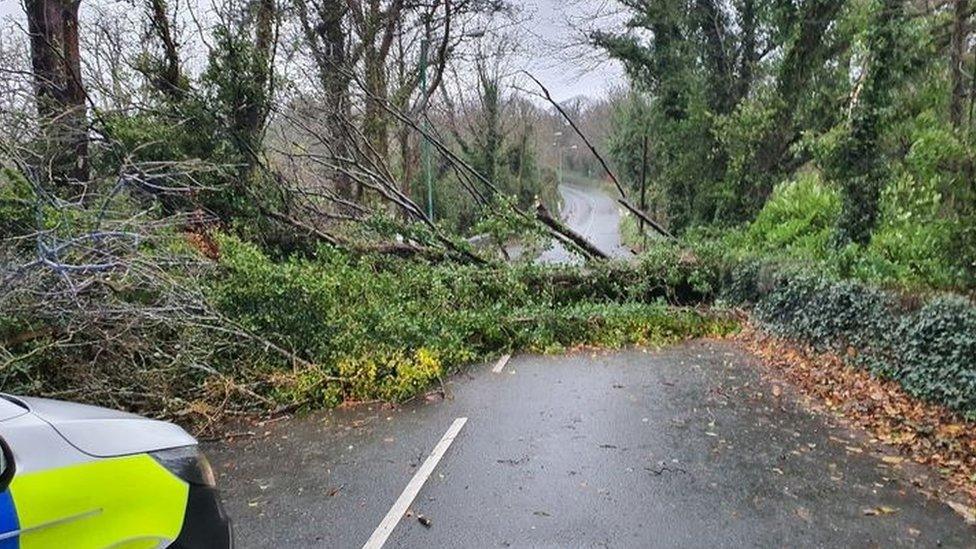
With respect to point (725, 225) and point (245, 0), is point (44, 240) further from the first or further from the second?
point (725, 225)

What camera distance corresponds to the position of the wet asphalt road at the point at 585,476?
413 cm

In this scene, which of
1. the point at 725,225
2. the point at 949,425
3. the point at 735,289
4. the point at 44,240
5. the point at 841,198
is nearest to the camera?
the point at 949,425

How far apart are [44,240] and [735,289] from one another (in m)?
10.6

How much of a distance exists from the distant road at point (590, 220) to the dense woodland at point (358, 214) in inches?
22.1

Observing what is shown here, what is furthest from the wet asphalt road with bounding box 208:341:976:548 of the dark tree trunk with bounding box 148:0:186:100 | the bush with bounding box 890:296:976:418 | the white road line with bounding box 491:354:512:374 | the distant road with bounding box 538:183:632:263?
the dark tree trunk with bounding box 148:0:186:100

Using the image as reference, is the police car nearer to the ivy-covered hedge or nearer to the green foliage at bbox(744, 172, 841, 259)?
the ivy-covered hedge

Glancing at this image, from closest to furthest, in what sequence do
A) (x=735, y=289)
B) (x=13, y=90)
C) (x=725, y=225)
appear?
(x=13, y=90) < (x=735, y=289) < (x=725, y=225)

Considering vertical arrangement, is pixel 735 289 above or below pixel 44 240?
below

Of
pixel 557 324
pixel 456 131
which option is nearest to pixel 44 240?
pixel 557 324

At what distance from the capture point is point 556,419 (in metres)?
6.41

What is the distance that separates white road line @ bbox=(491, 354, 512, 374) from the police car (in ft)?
20.7

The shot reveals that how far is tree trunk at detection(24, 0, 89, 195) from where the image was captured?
834 centimetres

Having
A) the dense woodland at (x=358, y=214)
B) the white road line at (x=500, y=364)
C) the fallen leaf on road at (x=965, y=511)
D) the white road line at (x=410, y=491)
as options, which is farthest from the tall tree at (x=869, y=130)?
the white road line at (x=410, y=491)

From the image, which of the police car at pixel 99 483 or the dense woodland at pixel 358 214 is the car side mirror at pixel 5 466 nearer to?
the police car at pixel 99 483
